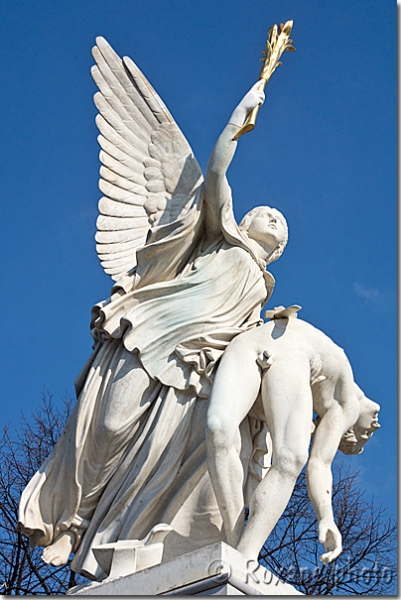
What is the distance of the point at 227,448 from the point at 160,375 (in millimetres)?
690

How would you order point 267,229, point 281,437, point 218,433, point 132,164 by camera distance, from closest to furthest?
point 218,433, point 281,437, point 267,229, point 132,164

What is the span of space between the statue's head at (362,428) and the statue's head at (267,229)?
1.11 metres

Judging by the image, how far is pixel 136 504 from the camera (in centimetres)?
554

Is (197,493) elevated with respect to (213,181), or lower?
lower

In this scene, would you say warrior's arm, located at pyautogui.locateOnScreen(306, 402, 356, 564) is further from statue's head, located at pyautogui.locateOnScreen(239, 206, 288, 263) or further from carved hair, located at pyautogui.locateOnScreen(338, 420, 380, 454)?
statue's head, located at pyautogui.locateOnScreen(239, 206, 288, 263)

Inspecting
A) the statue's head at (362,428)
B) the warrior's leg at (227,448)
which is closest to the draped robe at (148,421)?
the warrior's leg at (227,448)

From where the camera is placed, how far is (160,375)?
Answer: 567 cm

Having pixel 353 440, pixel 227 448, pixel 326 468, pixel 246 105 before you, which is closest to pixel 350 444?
pixel 353 440

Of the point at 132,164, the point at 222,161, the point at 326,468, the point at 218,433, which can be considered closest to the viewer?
the point at 218,433

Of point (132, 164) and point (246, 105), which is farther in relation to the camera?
point (132, 164)

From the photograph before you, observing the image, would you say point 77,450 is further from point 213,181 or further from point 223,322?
point 213,181

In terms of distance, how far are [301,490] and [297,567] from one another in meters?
1.28

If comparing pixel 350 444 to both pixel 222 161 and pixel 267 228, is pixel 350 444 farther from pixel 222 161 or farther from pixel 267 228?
pixel 222 161

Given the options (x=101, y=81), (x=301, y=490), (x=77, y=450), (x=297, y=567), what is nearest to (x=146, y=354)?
(x=77, y=450)
